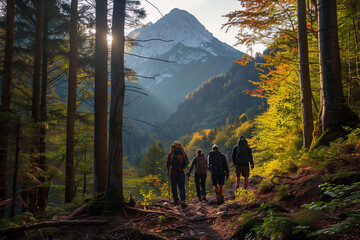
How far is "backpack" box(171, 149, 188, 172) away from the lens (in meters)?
6.76

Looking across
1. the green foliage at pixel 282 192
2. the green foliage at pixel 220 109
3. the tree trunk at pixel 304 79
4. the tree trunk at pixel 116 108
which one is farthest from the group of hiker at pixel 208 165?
the green foliage at pixel 220 109

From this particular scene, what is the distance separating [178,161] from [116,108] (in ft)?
10.1

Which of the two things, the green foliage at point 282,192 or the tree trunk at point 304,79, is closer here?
the green foliage at point 282,192

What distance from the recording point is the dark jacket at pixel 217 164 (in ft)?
23.5

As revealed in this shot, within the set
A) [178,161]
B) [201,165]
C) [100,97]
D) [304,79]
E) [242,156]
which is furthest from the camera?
[242,156]

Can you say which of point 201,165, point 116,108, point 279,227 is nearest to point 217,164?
point 201,165

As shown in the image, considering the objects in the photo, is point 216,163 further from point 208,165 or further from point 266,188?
point 266,188

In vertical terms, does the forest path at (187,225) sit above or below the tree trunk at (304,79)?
below

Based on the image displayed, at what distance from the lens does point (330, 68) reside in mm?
4945

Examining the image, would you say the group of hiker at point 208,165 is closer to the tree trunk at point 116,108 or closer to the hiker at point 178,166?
the hiker at point 178,166

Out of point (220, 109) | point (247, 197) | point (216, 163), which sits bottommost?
point (247, 197)

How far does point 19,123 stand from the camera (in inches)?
170

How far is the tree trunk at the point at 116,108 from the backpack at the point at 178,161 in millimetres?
2579

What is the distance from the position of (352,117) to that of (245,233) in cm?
378
